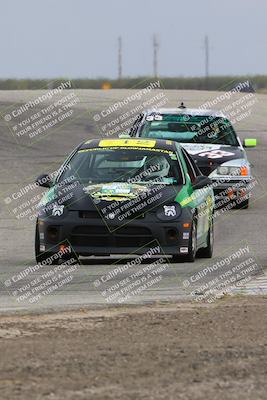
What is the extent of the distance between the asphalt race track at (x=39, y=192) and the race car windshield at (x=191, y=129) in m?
1.31

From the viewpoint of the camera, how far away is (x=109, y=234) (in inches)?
519

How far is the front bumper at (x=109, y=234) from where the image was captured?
43.1 feet

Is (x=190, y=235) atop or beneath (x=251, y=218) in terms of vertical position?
atop

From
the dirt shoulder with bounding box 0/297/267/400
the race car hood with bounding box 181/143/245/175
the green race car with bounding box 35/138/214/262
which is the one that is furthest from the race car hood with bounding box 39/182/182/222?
the race car hood with bounding box 181/143/245/175

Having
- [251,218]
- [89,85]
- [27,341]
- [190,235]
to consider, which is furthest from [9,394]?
[89,85]

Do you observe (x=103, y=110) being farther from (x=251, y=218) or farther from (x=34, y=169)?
(x=251, y=218)

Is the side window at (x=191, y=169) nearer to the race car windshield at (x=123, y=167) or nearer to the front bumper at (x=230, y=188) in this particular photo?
the race car windshield at (x=123, y=167)

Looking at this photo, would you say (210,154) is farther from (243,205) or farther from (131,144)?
(131,144)

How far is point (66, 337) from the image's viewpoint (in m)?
8.07

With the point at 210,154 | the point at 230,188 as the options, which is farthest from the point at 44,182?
the point at 230,188

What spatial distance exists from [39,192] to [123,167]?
29.0 feet

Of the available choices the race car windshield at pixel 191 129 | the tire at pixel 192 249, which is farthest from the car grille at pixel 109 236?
the race car windshield at pixel 191 129

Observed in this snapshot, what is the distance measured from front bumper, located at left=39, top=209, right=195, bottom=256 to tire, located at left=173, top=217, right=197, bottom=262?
136mm

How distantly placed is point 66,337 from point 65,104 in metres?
35.9
